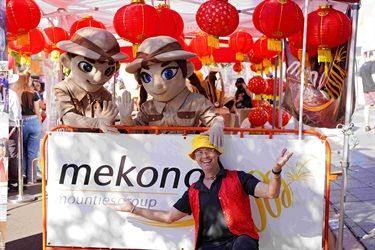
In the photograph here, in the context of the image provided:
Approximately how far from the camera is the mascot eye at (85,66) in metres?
4.37

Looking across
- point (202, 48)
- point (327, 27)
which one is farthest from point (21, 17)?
point (202, 48)

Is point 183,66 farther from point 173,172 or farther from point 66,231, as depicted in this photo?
point 66,231

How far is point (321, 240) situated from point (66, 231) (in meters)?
1.98

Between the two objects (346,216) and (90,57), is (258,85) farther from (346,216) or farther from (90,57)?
(90,57)

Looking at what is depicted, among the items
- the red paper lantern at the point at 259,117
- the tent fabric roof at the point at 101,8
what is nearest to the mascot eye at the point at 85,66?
the tent fabric roof at the point at 101,8

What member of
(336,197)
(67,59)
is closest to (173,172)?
(67,59)

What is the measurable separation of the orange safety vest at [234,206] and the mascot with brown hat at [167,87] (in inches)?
27.9

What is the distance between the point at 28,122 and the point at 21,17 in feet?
Result: 9.84

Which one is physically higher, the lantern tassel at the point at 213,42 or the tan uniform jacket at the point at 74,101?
the lantern tassel at the point at 213,42

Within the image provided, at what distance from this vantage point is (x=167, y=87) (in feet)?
13.4

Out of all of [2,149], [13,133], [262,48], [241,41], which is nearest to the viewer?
[2,149]

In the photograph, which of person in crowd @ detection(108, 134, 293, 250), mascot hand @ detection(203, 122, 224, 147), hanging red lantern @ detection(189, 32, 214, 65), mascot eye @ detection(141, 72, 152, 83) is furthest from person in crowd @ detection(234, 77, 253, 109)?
person in crowd @ detection(108, 134, 293, 250)

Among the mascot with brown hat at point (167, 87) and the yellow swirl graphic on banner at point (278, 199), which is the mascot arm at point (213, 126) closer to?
the mascot with brown hat at point (167, 87)

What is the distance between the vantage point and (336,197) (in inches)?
266
